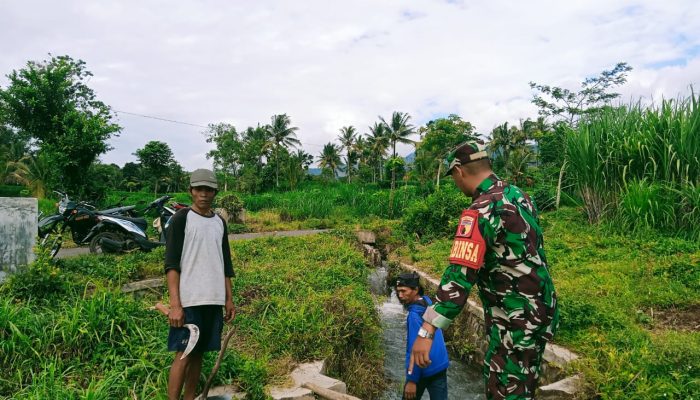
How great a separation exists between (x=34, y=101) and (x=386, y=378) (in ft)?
52.2

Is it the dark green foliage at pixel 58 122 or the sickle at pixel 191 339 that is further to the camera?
the dark green foliage at pixel 58 122

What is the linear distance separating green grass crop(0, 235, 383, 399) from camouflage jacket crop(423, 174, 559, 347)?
5.82 feet

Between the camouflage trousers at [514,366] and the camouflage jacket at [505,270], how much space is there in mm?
27

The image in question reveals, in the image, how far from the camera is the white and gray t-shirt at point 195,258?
258 centimetres

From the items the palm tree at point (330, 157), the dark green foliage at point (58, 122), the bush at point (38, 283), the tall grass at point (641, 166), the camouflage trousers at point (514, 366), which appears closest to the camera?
the camouflage trousers at point (514, 366)

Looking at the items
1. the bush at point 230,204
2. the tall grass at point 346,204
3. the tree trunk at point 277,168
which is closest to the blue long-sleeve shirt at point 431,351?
the bush at point 230,204

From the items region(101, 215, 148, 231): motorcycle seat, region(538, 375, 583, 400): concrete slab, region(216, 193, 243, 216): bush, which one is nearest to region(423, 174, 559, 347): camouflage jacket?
region(538, 375, 583, 400): concrete slab

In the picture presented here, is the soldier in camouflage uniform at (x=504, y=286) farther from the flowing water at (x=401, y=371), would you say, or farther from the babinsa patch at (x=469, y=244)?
→ the flowing water at (x=401, y=371)

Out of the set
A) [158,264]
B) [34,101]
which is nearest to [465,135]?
[34,101]

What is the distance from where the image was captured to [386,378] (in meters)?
4.60

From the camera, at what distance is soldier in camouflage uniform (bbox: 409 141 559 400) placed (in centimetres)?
192

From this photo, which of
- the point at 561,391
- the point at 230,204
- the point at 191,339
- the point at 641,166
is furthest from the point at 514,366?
the point at 230,204

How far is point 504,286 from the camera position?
202 cm

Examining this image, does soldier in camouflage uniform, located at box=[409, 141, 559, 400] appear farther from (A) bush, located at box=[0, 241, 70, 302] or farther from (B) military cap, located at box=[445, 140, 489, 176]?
(A) bush, located at box=[0, 241, 70, 302]
